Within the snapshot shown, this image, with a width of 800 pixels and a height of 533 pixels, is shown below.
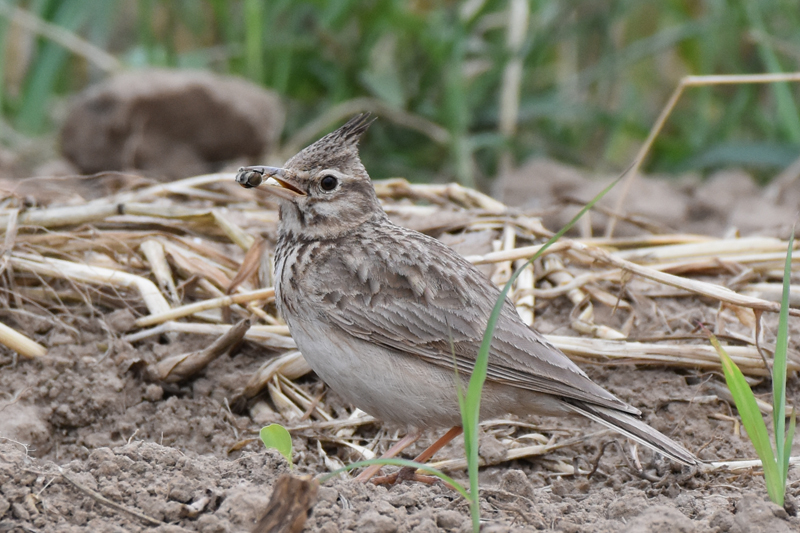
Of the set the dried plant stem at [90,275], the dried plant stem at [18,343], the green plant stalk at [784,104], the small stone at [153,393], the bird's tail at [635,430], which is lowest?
the small stone at [153,393]

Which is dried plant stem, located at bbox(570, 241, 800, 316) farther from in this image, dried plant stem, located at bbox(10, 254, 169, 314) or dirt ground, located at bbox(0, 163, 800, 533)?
dried plant stem, located at bbox(10, 254, 169, 314)

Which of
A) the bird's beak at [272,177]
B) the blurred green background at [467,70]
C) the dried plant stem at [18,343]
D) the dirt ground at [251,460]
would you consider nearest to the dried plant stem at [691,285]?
the dirt ground at [251,460]

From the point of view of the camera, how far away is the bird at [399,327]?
3.34 meters

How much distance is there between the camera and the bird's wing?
333 cm

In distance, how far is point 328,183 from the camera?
3.85m

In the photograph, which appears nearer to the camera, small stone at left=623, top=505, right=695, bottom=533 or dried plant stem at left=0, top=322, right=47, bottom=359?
small stone at left=623, top=505, right=695, bottom=533

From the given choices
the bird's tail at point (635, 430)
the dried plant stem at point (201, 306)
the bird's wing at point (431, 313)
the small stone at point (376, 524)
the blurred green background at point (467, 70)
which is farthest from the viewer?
the blurred green background at point (467, 70)

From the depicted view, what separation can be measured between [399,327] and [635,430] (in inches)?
35.9

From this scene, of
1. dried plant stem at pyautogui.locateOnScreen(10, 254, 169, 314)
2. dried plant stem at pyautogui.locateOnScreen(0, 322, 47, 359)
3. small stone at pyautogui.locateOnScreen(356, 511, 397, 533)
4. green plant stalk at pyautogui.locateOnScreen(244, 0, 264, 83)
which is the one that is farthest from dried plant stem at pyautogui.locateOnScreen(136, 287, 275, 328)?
green plant stalk at pyautogui.locateOnScreen(244, 0, 264, 83)

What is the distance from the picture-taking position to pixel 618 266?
4.12 m

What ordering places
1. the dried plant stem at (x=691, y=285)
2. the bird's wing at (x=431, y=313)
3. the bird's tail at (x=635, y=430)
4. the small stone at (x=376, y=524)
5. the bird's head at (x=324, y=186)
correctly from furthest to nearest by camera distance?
the bird's head at (x=324, y=186) < the dried plant stem at (x=691, y=285) < the bird's wing at (x=431, y=313) < the bird's tail at (x=635, y=430) < the small stone at (x=376, y=524)

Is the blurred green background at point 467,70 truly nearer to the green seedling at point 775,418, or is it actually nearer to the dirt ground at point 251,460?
the dirt ground at point 251,460

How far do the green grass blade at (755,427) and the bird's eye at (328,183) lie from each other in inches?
67.2

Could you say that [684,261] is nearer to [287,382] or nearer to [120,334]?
[287,382]
